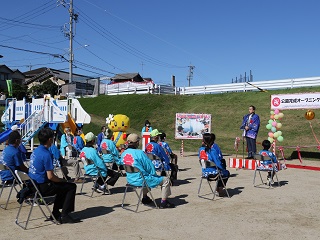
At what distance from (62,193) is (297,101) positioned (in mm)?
10849

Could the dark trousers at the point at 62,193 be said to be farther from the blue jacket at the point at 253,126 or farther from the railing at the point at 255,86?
the railing at the point at 255,86

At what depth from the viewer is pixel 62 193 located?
5633 millimetres

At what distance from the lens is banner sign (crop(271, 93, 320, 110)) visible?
44.7ft

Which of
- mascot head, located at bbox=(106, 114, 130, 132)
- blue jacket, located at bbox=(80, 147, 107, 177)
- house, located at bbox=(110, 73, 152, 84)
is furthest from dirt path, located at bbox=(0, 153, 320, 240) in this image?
house, located at bbox=(110, 73, 152, 84)

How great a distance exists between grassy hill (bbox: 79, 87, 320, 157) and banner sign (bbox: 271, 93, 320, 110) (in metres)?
2.98

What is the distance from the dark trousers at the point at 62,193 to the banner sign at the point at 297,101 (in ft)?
34.8

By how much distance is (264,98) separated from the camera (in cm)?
2536

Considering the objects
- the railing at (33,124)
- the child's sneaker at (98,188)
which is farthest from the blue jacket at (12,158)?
the railing at (33,124)

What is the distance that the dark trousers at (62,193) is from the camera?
546cm

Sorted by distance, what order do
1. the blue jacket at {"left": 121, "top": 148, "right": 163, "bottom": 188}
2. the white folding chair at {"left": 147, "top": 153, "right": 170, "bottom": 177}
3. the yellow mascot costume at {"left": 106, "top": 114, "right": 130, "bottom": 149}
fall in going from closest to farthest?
the blue jacket at {"left": 121, "top": 148, "right": 163, "bottom": 188} → the white folding chair at {"left": 147, "top": 153, "right": 170, "bottom": 177} → the yellow mascot costume at {"left": 106, "top": 114, "right": 130, "bottom": 149}

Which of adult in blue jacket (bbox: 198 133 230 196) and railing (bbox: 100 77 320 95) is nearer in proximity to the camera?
adult in blue jacket (bbox: 198 133 230 196)

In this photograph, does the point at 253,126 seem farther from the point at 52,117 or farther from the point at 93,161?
the point at 52,117

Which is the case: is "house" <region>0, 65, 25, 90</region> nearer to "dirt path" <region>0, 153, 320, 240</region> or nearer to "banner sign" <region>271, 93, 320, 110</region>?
"banner sign" <region>271, 93, 320, 110</region>

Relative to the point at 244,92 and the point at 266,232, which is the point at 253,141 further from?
the point at 244,92
